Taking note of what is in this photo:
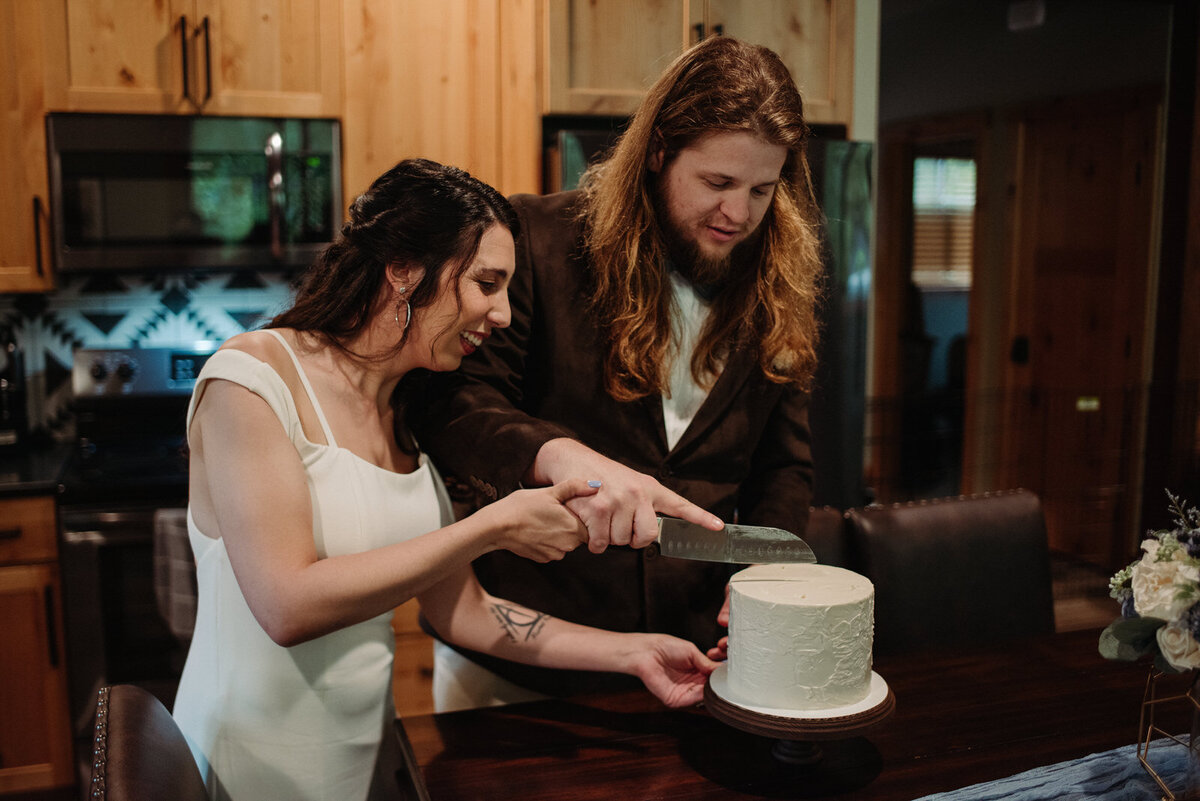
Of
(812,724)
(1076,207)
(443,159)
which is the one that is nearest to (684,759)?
(812,724)

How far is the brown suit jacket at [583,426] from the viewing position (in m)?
1.62

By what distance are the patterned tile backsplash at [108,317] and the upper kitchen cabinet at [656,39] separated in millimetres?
1194

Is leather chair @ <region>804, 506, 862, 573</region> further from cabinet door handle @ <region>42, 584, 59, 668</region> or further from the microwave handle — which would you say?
cabinet door handle @ <region>42, 584, 59, 668</region>

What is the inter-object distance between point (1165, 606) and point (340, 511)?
3.34 feet

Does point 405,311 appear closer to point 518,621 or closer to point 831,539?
point 518,621

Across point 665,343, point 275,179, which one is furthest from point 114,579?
point 665,343

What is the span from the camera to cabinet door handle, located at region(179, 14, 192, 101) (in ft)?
9.08

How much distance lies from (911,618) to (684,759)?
0.82 meters

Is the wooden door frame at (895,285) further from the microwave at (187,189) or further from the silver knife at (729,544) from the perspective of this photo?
the silver knife at (729,544)

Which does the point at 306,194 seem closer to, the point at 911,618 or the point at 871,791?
the point at 911,618

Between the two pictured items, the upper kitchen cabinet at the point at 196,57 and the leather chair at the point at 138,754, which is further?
the upper kitchen cabinet at the point at 196,57

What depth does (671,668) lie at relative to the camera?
148 centimetres

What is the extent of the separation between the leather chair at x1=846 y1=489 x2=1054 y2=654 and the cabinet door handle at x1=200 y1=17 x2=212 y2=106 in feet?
7.03

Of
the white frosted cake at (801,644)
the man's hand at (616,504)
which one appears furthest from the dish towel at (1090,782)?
the man's hand at (616,504)
